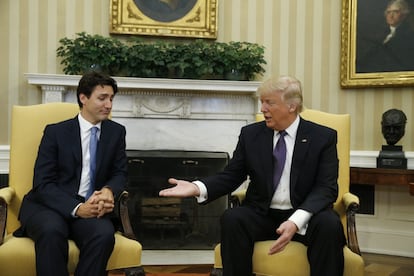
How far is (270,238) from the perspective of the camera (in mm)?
2533

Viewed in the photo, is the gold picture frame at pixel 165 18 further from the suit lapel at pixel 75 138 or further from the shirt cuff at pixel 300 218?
the shirt cuff at pixel 300 218

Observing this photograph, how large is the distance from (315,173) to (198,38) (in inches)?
94.2

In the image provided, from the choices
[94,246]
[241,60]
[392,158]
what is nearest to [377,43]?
[392,158]

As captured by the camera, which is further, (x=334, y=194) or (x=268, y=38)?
(x=268, y=38)

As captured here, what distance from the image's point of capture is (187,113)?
4395 millimetres

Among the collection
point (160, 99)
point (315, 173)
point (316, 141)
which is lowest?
point (315, 173)

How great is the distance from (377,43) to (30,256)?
3.39 metres

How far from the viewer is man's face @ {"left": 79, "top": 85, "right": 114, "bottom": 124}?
2684mm

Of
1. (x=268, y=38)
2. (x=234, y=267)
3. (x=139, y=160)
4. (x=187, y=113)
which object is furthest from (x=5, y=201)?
(x=268, y=38)

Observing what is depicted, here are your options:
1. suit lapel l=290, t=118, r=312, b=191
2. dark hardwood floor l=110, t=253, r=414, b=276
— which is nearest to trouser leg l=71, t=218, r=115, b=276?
suit lapel l=290, t=118, r=312, b=191

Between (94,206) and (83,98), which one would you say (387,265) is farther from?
(83,98)

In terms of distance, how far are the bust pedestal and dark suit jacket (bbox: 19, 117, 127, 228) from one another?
2359 millimetres

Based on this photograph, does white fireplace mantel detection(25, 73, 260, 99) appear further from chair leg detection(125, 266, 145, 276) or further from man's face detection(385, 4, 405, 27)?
chair leg detection(125, 266, 145, 276)

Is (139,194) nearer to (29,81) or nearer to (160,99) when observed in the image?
(160,99)
